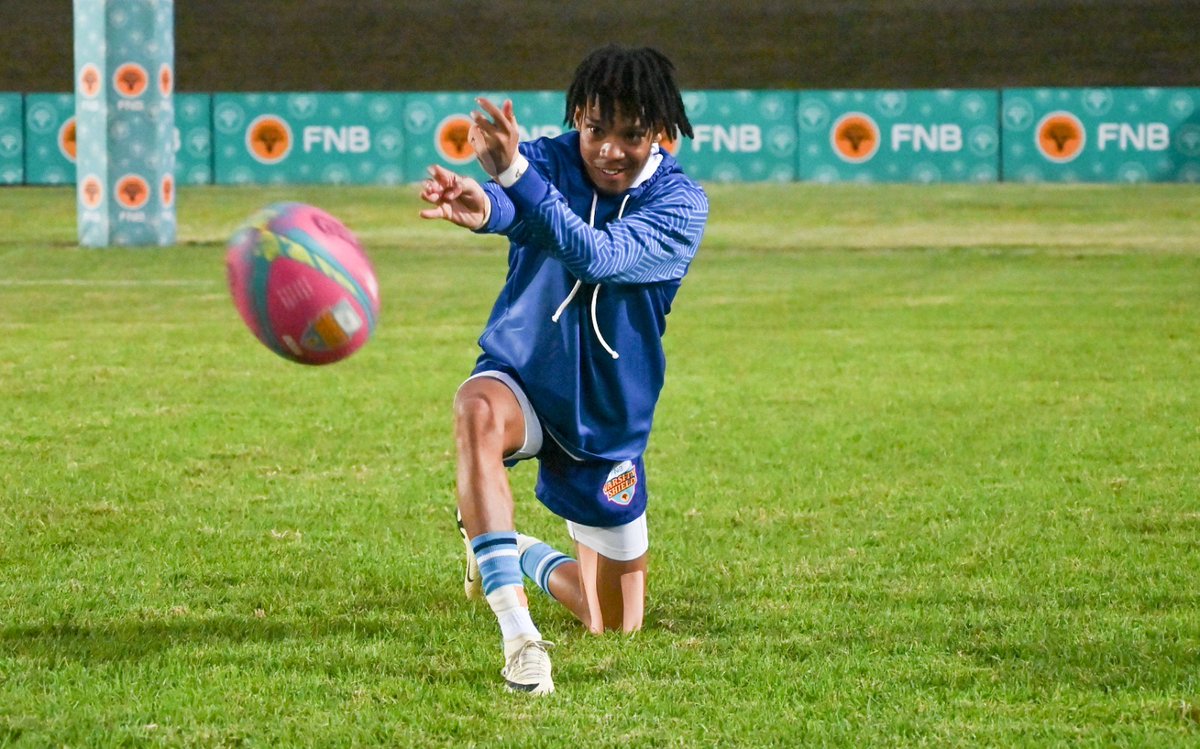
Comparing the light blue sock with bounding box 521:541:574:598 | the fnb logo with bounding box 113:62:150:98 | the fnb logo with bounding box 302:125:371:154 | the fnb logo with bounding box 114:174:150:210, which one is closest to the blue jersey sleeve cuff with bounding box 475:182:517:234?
the light blue sock with bounding box 521:541:574:598

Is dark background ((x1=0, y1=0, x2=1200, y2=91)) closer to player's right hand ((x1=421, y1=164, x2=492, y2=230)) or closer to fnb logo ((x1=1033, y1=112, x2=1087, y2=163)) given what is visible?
fnb logo ((x1=1033, y1=112, x2=1087, y2=163))

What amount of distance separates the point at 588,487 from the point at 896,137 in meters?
27.7

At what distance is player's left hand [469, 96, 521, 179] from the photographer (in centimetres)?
440

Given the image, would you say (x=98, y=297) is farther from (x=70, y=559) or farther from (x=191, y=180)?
(x=191, y=180)

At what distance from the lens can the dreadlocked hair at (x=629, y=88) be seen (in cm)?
485

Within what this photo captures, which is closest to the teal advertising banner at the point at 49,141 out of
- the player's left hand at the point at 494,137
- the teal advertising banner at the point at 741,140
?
the teal advertising banner at the point at 741,140

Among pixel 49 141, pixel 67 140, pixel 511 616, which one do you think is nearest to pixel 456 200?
pixel 511 616

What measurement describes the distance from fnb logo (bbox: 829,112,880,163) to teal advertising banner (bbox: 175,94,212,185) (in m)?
11.4

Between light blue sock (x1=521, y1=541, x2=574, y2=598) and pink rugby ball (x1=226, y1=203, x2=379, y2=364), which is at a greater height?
pink rugby ball (x1=226, y1=203, x2=379, y2=364)

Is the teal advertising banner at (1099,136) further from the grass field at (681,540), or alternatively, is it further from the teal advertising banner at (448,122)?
the grass field at (681,540)

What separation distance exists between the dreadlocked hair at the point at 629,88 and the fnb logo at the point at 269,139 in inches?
1132

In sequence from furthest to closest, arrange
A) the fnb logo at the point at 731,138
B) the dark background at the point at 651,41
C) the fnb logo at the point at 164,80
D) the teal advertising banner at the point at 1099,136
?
1. the dark background at the point at 651,41
2. the fnb logo at the point at 731,138
3. the teal advertising banner at the point at 1099,136
4. the fnb logo at the point at 164,80

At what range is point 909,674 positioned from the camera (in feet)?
15.3

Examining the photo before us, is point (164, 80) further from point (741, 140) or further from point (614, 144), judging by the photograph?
point (614, 144)
